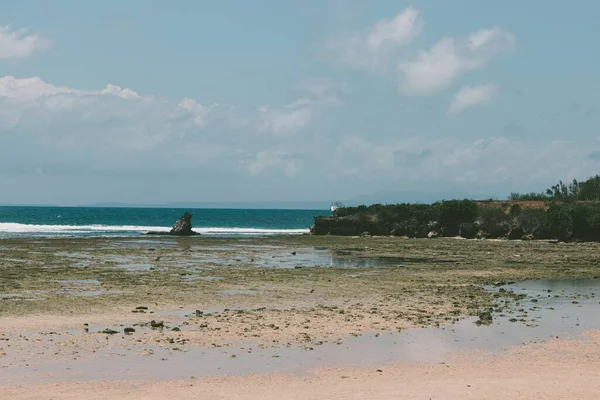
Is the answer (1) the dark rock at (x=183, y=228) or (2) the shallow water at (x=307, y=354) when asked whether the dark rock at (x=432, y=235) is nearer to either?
(1) the dark rock at (x=183, y=228)

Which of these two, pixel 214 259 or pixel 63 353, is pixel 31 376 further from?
pixel 214 259

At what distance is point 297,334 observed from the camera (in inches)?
770

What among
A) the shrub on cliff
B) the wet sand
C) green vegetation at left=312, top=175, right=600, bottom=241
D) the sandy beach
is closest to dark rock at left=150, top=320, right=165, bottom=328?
the sandy beach

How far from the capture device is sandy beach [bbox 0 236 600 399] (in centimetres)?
1425

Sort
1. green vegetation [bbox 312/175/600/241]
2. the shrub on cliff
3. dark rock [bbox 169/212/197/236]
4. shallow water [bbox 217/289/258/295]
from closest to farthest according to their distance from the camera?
shallow water [bbox 217/289/258/295], green vegetation [bbox 312/175/600/241], the shrub on cliff, dark rock [bbox 169/212/197/236]

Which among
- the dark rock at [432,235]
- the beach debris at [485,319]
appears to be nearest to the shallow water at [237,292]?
the beach debris at [485,319]

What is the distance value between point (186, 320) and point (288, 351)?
5274 mm

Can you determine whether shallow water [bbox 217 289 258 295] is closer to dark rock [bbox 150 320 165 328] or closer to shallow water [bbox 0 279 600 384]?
dark rock [bbox 150 320 165 328]

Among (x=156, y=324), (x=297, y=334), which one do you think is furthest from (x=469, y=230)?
(x=156, y=324)

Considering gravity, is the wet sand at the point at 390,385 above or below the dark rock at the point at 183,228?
below

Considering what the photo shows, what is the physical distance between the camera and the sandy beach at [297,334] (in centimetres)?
1425

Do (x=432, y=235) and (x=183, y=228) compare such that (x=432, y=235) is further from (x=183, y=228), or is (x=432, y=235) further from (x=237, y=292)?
(x=237, y=292)

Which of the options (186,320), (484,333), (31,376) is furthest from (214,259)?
(31,376)

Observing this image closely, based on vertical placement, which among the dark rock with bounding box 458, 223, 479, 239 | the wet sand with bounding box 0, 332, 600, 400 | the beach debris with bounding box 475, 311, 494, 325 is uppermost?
the dark rock with bounding box 458, 223, 479, 239
